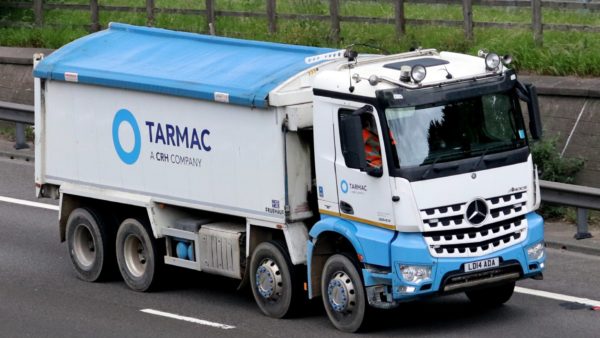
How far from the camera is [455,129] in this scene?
1295cm

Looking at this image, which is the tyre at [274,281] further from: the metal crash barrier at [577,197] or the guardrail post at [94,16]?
the guardrail post at [94,16]

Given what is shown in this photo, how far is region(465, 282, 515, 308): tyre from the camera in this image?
13.8m

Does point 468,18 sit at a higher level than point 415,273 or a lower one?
higher

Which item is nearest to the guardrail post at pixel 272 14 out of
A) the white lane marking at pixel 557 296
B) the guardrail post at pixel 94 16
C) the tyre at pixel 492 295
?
the guardrail post at pixel 94 16

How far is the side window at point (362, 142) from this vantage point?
41.4 feet

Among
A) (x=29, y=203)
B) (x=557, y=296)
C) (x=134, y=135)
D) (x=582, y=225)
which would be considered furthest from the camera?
(x=29, y=203)

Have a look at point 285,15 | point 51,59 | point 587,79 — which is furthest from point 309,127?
point 285,15

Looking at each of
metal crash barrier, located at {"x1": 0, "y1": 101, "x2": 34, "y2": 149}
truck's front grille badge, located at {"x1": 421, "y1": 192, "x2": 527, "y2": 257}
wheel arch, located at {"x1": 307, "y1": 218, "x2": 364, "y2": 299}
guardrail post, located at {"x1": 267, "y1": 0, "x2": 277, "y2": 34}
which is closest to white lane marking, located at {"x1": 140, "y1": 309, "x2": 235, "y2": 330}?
wheel arch, located at {"x1": 307, "y1": 218, "x2": 364, "y2": 299}

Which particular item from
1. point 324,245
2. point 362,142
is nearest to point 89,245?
point 324,245

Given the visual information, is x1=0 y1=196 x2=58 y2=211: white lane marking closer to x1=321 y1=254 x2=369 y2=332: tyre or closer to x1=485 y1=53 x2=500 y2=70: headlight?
x1=321 y1=254 x2=369 y2=332: tyre

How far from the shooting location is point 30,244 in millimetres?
17688

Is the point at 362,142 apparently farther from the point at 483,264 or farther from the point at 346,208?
the point at 483,264

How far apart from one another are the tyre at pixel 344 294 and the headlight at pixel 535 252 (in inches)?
62.2

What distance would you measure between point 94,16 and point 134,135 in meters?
13.1
